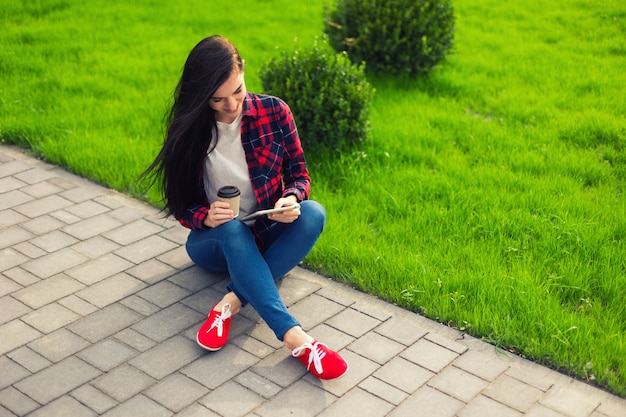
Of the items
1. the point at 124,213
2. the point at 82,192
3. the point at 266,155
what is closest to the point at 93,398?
the point at 266,155

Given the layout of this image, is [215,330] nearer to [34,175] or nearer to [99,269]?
[99,269]

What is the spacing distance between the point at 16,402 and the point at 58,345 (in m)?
0.51

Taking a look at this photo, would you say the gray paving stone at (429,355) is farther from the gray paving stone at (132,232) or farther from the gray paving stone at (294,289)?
the gray paving stone at (132,232)

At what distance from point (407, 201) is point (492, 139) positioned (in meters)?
1.32

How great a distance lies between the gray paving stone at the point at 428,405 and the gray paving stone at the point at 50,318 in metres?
2.03

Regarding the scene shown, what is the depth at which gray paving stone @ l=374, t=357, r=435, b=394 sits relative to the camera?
13.7 feet

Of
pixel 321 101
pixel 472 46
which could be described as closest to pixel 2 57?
pixel 321 101

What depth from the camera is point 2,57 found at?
347 inches

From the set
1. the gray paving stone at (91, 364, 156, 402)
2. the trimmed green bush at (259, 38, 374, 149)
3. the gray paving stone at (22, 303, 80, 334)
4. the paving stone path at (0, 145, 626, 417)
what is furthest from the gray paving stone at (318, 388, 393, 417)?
the trimmed green bush at (259, 38, 374, 149)

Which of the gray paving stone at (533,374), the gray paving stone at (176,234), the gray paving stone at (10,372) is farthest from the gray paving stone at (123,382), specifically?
the gray paving stone at (533,374)

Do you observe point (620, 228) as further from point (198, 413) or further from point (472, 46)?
point (472, 46)

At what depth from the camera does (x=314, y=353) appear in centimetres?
420

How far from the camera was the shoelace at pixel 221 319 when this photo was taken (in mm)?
4473

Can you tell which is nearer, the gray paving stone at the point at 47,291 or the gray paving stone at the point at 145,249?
the gray paving stone at the point at 47,291
